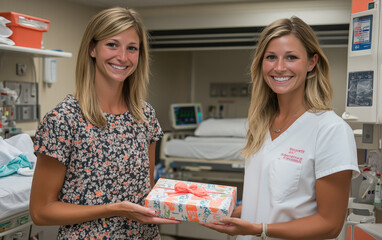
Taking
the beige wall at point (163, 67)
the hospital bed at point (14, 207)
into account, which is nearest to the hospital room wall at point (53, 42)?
the beige wall at point (163, 67)

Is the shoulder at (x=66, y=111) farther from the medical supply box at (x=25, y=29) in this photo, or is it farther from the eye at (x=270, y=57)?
the medical supply box at (x=25, y=29)

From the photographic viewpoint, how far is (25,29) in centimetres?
307

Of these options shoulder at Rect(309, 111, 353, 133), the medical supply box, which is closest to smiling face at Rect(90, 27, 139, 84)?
shoulder at Rect(309, 111, 353, 133)

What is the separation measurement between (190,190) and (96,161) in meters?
0.38

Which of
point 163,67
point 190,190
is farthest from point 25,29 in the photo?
point 163,67

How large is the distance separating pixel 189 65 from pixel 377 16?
4332 mm

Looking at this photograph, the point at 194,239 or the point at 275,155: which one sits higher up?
the point at 275,155

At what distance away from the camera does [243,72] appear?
580cm

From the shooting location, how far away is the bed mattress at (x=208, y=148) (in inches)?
173

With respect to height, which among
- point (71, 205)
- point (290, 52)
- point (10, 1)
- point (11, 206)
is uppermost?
point (10, 1)

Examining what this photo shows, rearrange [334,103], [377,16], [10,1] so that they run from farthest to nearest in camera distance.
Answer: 1. [334,103]
2. [10,1]
3. [377,16]

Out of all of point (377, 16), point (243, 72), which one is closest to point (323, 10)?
point (243, 72)

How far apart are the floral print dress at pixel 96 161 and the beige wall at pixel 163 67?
219 centimetres

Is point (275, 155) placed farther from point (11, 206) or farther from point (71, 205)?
point (11, 206)
